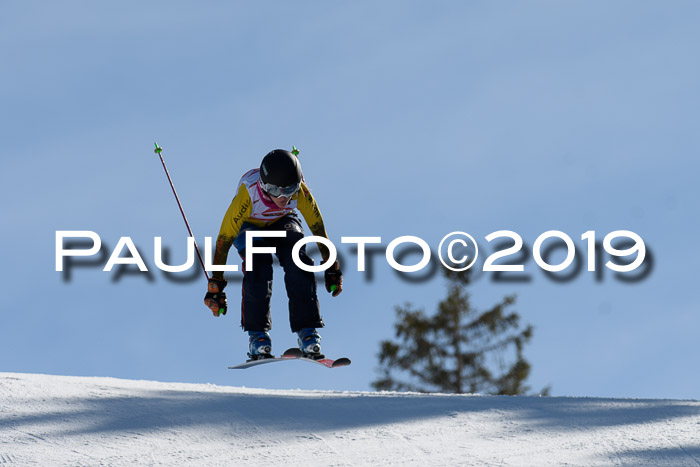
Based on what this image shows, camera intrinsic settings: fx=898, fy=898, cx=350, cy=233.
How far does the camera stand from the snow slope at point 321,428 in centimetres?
557

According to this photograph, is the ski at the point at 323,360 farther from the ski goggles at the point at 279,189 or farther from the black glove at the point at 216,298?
the ski goggles at the point at 279,189

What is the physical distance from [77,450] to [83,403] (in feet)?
3.49

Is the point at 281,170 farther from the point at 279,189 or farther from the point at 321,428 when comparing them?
the point at 321,428

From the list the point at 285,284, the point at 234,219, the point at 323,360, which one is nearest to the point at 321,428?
the point at 323,360

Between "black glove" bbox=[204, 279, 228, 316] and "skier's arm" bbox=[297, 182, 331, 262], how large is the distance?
0.89 metres

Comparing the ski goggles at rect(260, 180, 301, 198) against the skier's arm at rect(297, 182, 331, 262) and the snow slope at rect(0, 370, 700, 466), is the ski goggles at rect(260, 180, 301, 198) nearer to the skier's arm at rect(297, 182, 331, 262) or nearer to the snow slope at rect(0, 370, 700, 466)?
the skier's arm at rect(297, 182, 331, 262)

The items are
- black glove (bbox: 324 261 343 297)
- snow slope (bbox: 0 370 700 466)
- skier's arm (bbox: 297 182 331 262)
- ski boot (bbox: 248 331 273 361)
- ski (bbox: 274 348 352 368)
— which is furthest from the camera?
skier's arm (bbox: 297 182 331 262)

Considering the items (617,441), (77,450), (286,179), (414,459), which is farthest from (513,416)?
(77,450)

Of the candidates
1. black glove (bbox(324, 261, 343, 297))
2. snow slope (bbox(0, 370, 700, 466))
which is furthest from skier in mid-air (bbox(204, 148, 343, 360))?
snow slope (bbox(0, 370, 700, 466))

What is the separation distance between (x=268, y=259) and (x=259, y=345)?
2.23 ft

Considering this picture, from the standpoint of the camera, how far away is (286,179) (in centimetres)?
645

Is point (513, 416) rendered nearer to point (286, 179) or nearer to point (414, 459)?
point (414, 459)

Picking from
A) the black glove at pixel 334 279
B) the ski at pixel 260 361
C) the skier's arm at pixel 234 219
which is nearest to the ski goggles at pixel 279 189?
the skier's arm at pixel 234 219

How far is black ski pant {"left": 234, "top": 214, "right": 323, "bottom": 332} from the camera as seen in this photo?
6.71m
